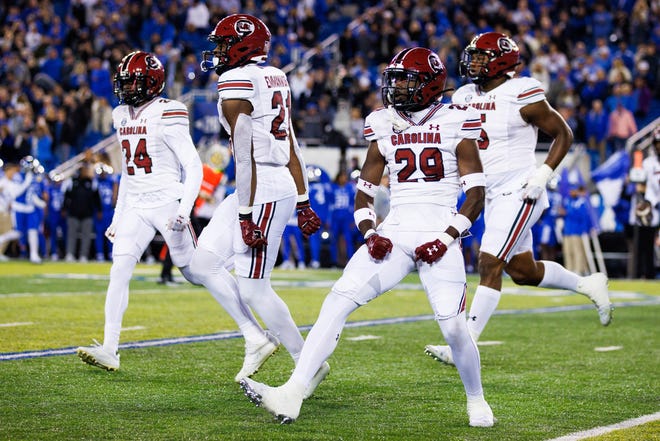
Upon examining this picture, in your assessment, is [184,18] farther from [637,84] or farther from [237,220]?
[237,220]

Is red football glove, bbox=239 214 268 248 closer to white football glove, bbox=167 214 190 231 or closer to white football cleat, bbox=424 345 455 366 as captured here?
white football glove, bbox=167 214 190 231

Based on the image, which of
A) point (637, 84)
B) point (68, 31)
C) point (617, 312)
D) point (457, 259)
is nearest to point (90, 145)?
point (68, 31)

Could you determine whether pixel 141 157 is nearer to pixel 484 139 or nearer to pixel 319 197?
pixel 484 139

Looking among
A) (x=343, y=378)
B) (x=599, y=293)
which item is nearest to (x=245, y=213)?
(x=343, y=378)

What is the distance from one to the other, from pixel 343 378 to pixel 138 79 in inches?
88.1

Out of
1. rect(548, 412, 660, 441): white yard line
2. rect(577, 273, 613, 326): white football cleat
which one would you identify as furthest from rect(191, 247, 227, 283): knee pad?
rect(577, 273, 613, 326): white football cleat

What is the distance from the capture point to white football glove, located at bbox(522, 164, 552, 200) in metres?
6.87

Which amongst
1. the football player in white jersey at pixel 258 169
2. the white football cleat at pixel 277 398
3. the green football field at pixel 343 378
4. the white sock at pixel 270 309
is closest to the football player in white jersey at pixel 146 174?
the green football field at pixel 343 378

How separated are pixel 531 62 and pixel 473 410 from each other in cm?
1612

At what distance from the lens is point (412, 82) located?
5355mm

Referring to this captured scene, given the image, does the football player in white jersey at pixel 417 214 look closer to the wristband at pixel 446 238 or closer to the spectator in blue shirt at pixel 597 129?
the wristband at pixel 446 238

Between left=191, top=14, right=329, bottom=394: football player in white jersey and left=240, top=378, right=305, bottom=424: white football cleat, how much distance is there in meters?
0.80

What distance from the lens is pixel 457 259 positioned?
5230mm

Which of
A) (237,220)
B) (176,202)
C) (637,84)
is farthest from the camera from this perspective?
(637,84)
